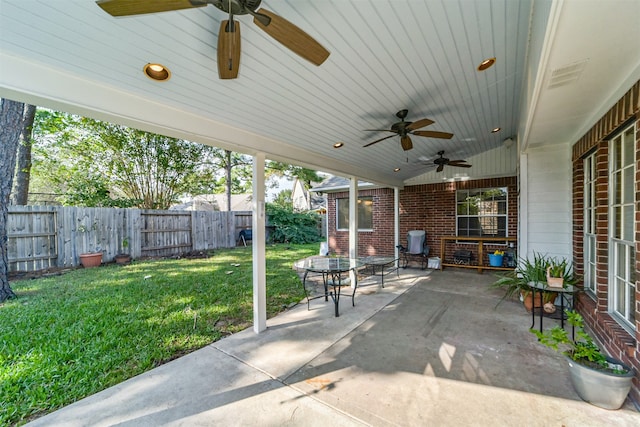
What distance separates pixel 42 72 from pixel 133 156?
8.79 meters

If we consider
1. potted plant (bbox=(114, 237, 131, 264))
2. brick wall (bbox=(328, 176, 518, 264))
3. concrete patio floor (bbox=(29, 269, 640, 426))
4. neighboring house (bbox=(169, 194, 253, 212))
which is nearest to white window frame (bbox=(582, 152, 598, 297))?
concrete patio floor (bbox=(29, 269, 640, 426))

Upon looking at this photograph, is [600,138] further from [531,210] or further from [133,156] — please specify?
[133,156]

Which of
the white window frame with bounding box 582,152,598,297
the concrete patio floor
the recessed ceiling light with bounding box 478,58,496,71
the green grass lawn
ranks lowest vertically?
the concrete patio floor

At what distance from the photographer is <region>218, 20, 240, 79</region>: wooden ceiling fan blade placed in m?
1.47

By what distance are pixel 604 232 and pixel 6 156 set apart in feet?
29.1

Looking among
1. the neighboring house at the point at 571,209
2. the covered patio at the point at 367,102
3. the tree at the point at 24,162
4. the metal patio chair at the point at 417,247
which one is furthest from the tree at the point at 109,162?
the metal patio chair at the point at 417,247

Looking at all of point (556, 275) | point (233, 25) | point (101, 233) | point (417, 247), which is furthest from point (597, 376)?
point (101, 233)

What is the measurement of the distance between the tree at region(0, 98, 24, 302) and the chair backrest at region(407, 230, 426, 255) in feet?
Result: 27.6

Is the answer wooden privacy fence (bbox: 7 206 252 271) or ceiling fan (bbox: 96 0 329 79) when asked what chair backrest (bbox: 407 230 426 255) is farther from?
wooden privacy fence (bbox: 7 206 252 271)

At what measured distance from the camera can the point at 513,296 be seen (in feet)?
15.4

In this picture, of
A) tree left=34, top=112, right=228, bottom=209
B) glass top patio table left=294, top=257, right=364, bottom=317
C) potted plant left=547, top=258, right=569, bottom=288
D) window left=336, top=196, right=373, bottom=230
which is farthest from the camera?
window left=336, top=196, right=373, bottom=230

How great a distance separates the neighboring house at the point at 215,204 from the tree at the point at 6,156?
1660 cm

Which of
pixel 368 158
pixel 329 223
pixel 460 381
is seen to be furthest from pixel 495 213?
pixel 460 381

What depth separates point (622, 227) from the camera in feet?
8.46
